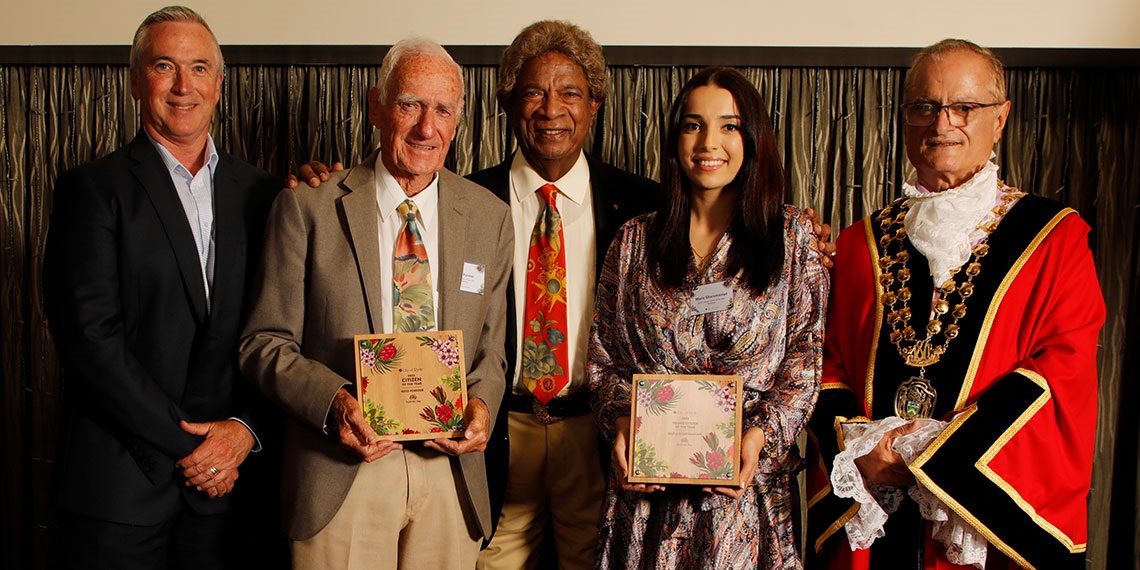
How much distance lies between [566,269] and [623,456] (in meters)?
0.71

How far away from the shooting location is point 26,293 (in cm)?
357

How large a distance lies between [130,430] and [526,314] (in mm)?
1090

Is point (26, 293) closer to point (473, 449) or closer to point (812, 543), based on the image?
point (473, 449)

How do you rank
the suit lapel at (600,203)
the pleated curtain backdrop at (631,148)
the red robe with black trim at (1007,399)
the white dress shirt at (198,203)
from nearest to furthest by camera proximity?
the red robe with black trim at (1007,399)
the white dress shirt at (198,203)
the suit lapel at (600,203)
the pleated curtain backdrop at (631,148)

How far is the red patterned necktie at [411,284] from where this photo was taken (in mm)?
2236

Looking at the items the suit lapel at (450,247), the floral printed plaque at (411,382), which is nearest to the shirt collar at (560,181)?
the suit lapel at (450,247)

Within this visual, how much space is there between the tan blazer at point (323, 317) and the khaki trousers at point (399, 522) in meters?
0.04

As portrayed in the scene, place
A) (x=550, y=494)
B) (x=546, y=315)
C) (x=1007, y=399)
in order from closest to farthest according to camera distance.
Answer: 1. (x=1007, y=399)
2. (x=546, y=315)
3. (x=550, y=494)

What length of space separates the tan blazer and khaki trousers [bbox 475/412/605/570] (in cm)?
34

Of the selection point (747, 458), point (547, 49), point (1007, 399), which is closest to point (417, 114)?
point (547, 49)

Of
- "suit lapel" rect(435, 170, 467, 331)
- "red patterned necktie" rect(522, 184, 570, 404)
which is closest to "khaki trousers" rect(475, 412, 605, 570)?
"red patterned necktie" rect(522, 184, 570, 404)

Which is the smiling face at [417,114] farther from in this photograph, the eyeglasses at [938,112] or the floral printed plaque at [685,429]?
the eyeglasses at [938,112]

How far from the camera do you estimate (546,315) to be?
8.53 ft

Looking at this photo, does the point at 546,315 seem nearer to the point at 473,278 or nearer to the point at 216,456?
the point at 473,278
